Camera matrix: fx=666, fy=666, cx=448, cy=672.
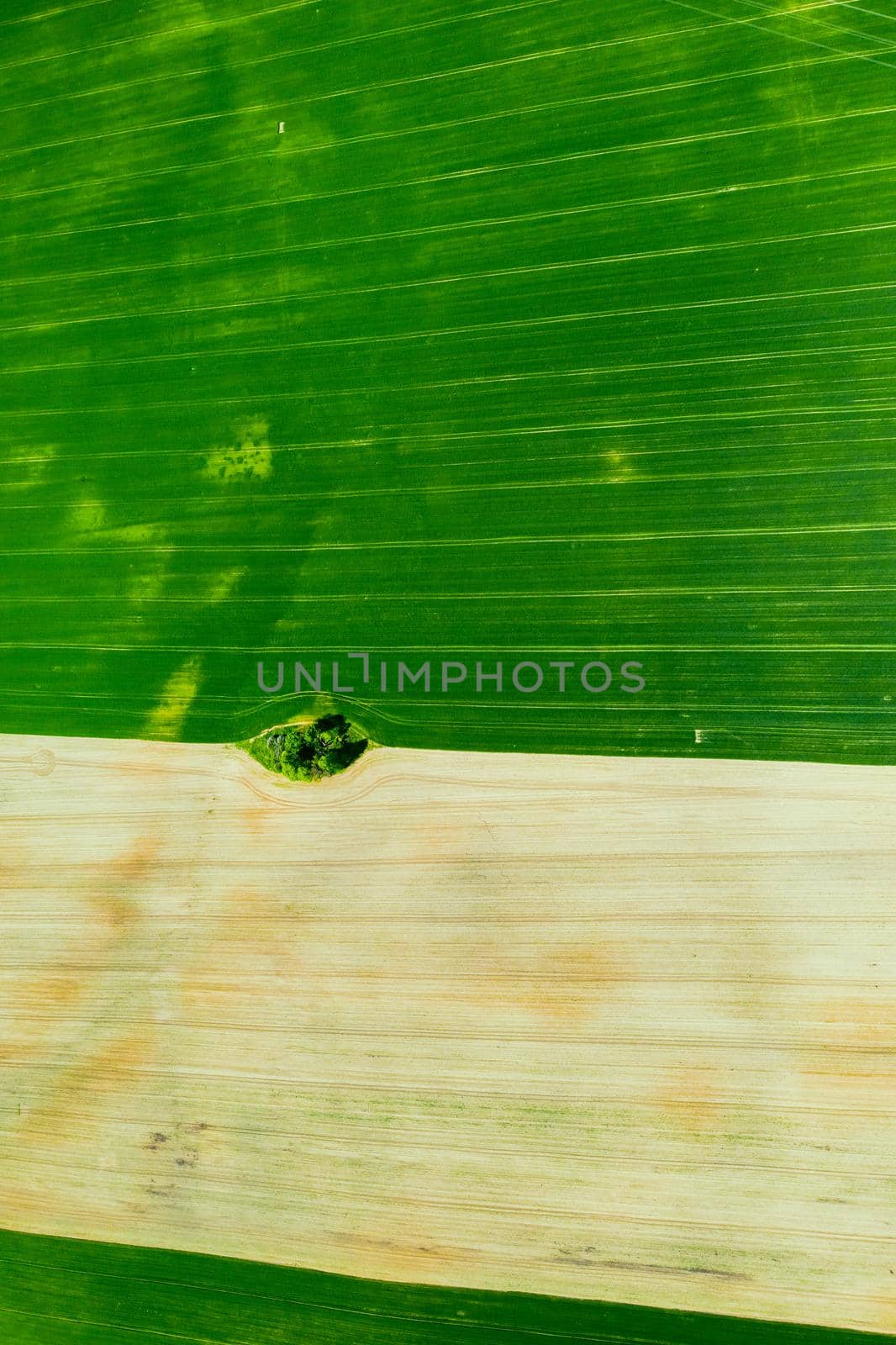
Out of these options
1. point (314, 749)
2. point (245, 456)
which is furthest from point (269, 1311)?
point (245, 456)

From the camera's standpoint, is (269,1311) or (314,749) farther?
(314,749)

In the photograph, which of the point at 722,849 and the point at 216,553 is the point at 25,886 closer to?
the point at 216,553

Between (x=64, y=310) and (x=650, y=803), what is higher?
(x=64, y=310)

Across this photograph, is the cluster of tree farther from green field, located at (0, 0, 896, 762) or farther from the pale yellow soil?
green field, located at (0, 0, 896, 762)

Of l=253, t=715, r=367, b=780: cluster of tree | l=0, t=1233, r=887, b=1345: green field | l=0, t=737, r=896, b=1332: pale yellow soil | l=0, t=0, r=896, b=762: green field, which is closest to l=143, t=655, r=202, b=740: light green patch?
l=0, t=0, r=896, b=762: green field

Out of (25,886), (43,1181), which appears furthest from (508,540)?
(43,1181)

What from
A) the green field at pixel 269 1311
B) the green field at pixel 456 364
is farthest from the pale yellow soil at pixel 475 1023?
the green field at pixel 456 364

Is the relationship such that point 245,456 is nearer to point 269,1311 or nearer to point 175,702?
point 175,702
